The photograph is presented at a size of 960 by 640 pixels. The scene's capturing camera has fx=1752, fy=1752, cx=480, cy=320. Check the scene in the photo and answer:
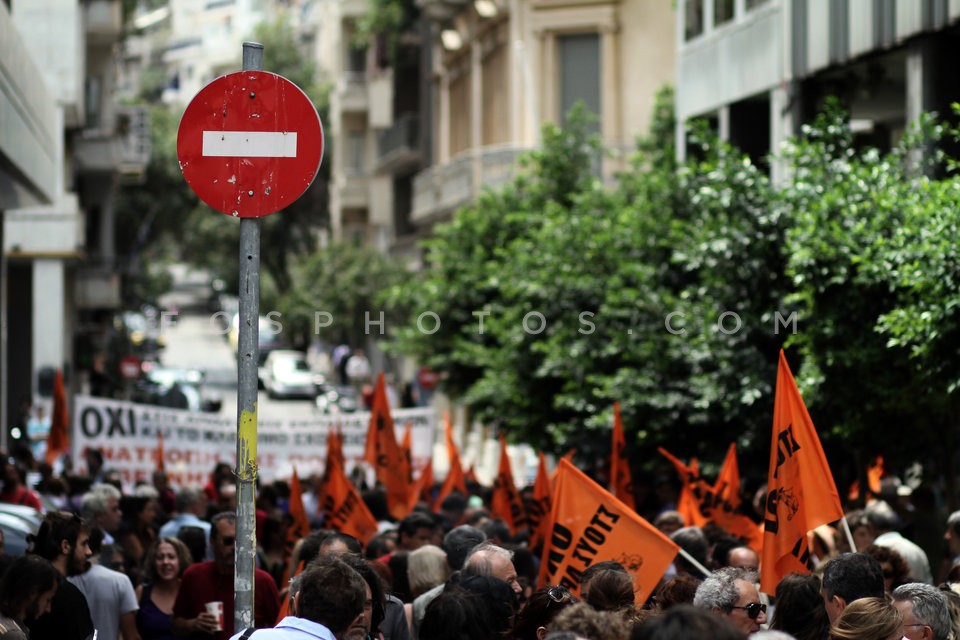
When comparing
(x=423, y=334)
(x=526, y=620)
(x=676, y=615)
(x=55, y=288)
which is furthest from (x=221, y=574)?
(x=55, y=288)

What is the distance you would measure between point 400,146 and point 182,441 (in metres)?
32.5

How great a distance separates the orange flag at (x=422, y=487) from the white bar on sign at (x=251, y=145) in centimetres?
1057

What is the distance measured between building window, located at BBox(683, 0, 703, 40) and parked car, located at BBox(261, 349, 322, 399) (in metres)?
34.1

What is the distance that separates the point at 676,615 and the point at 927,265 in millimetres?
8664

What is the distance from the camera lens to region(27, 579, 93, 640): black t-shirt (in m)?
7.98

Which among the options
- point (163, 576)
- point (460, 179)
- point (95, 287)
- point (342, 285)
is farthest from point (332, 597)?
point (342, 285)

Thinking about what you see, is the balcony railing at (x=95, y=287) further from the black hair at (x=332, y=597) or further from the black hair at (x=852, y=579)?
the black hair at (x=332, y=597)

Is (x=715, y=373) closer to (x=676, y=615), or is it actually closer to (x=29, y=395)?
(x=676, y=615)

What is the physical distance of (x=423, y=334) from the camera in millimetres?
28750

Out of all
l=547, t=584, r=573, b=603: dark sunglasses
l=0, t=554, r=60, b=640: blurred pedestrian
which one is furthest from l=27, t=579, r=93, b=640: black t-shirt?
l=547, t=584, r=573, b=603: dark sunglasses

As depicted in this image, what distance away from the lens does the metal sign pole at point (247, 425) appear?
251 inches

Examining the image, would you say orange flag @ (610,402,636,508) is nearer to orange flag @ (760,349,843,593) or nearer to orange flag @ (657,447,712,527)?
orange flag @ (657,447,712,527)

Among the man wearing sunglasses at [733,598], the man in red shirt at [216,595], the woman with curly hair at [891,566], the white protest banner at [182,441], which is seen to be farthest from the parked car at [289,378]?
the man wearing sunglasses at [733,598]

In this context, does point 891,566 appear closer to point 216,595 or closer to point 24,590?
point 216,595
